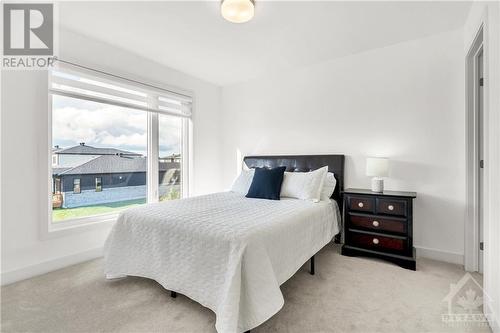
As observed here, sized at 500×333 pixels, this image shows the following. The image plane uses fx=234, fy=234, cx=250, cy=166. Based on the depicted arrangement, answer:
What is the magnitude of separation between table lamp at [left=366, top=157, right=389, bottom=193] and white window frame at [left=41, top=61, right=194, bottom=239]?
268cm

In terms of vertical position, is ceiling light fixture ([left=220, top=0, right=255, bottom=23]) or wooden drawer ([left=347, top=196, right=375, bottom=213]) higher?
ceiling light fixture ([left=220, top=0, right=255, bottom=23])

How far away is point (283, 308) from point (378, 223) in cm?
146

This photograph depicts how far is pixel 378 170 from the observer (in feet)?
8.55

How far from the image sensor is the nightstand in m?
2.39

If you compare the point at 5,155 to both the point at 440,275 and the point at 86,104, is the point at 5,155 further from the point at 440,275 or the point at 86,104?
the point at 440,275

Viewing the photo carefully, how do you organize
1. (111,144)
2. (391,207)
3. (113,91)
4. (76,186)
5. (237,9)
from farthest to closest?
(111,144)
(113,91)
(76,186)
(391,207)
(237,9)

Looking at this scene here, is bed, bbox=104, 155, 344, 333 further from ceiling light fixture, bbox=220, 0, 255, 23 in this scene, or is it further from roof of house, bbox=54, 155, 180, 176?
ceiling light fixture, bbox=220, 0, 255, 23

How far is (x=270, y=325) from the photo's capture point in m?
1.55

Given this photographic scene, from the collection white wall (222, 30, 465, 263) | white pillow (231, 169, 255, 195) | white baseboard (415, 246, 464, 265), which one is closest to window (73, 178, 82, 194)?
white pillow (231, 169, 255, 195)

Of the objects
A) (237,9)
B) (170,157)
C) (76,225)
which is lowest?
(76,225)

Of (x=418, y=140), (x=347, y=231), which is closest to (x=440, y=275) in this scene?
Answer: (x=347, y=231)

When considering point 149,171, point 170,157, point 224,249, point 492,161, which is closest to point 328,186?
point 492,161

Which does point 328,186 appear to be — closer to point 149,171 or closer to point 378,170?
point 378,170

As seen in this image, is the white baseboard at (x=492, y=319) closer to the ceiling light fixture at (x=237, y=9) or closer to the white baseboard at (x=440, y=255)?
the white baseboard at (x=440, y=255)
